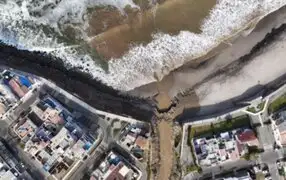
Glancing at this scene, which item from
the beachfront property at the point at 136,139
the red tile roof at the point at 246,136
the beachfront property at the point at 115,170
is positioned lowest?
the beachfront property at the point at 115,170

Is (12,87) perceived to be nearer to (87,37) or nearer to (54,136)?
(54,136)

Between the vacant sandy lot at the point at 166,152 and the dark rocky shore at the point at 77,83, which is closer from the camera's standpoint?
the vacant sandy lot at the point at 166,152

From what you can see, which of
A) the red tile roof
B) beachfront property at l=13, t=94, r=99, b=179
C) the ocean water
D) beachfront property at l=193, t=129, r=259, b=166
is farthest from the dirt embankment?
the red tile roof

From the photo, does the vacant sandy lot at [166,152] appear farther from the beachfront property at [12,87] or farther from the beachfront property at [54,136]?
the beachfront property at [12,87]

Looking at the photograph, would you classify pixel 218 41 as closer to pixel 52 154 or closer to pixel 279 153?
pixel 279 153

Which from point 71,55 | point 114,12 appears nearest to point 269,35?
point 114,12

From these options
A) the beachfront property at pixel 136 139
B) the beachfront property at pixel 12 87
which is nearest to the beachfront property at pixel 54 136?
the beachfront property at pixel 12 87

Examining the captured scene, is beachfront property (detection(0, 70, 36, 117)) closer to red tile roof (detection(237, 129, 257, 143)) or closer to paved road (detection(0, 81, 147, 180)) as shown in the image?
paved road (detection(0, 81, 147, 180))

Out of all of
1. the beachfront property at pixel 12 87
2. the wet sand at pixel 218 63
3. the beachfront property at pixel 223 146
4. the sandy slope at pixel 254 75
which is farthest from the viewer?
the wet sand at pixel 218 63
